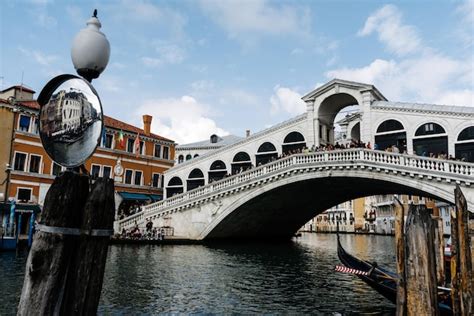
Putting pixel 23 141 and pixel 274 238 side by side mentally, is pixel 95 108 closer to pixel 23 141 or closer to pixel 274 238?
pixel 23 141

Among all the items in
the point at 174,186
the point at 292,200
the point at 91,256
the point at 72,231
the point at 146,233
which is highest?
A: the point at 174,186

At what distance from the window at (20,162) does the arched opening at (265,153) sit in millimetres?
14111

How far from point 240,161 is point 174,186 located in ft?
18.1

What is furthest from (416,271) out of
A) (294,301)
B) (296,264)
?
(296,264)

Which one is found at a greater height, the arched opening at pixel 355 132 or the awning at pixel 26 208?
the arched opening at pixel 355 132

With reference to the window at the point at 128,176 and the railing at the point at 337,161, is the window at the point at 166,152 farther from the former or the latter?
the railing at the point at 337,161

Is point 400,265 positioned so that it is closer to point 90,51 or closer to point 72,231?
point 72,231

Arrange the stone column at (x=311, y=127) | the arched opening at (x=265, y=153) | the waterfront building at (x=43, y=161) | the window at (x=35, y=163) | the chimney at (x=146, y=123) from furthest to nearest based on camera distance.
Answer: the chimney at (x=146, y=123)
the arched opening at (x=265, y=153)
the stone column at (x=311, y=127)
the window at (x=35, y=163)
the waterfront building at (x=43, y=161)

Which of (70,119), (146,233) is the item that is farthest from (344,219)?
(70,119)

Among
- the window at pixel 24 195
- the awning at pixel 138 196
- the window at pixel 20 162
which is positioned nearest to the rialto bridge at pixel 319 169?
the awning at pixel 138 196

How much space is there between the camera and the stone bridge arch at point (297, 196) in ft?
56.3

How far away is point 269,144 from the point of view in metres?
26.1

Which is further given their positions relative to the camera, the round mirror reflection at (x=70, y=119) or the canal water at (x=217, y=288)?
the canal water at (x=217, y=288)

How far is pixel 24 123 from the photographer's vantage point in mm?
21734
